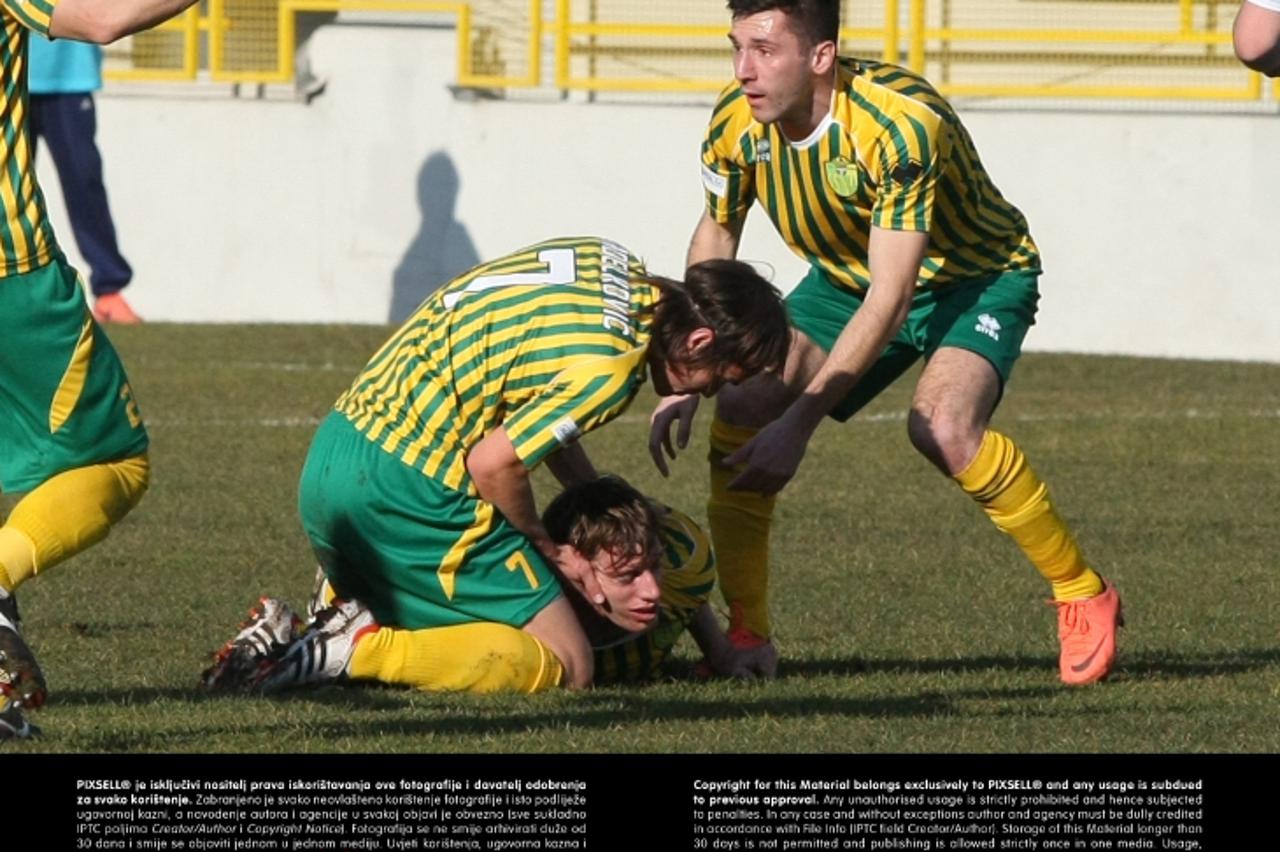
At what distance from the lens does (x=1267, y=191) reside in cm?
1539

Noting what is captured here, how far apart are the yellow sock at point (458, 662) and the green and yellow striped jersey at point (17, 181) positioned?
1301mm

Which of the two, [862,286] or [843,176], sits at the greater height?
[843,176]

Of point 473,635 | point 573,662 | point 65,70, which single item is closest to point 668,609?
point 573,662

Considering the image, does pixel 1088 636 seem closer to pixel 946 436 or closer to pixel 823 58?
pixel 946 436

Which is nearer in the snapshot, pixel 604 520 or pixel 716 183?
pixel 604 520

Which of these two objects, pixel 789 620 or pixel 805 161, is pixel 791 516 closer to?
pixel 789 620

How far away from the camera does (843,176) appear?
21.1 feet

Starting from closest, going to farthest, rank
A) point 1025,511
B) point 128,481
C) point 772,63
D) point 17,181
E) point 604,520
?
point 17,181
point 128,481
point 604,520
point 772,63
point 1025,511

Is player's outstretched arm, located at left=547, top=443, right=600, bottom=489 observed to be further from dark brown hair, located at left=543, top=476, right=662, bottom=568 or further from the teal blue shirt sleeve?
the teal blue shirt sleeve

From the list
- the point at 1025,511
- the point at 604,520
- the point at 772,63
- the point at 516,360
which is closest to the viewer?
the point at 516,360

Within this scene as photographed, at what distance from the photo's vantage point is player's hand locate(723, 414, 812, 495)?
6227 millimetres

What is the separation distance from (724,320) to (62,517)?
5.00ft

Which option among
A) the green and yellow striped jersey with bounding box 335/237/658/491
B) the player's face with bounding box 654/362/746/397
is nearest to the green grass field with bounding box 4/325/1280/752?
the green and yellow striped jersey with bounding box 335/237/658/491

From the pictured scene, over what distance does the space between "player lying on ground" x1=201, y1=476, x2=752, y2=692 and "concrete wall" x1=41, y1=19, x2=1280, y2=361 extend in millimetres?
9916
